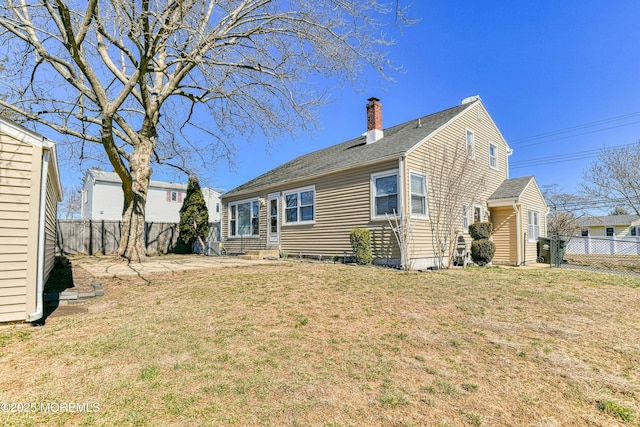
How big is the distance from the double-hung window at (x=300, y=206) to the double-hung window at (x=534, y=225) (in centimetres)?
937

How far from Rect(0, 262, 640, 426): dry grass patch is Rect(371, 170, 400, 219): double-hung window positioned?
13.7 feet

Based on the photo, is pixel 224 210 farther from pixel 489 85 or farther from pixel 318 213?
pixel 489 85

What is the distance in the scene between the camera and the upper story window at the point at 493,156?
49.0ft

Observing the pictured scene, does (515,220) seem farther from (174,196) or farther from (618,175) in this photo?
(174,196)

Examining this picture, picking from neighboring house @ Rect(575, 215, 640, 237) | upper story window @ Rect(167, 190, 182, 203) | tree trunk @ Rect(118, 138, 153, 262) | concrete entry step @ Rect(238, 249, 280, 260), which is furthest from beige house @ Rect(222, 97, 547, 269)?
neighboring house @ Rect(575, 215, 640, 237)

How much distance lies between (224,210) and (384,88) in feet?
39.0

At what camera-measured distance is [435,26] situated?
29.2 feet

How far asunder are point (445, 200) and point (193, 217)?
13.2 metres

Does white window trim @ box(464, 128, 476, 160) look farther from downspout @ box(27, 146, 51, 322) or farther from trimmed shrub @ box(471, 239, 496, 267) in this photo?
downspout @ box(27, 146, 51, 322)

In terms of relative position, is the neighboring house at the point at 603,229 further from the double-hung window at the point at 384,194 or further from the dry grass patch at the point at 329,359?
the dry grass patch at the point at 329,359

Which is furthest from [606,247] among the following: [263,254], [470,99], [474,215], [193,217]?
[193,217]

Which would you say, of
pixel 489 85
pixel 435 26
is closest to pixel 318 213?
pixel 435 26

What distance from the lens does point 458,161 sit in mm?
12555

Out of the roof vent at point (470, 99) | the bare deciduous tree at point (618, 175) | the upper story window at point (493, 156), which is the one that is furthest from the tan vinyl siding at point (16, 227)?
the bare deciduous tree at point (618, 175)
